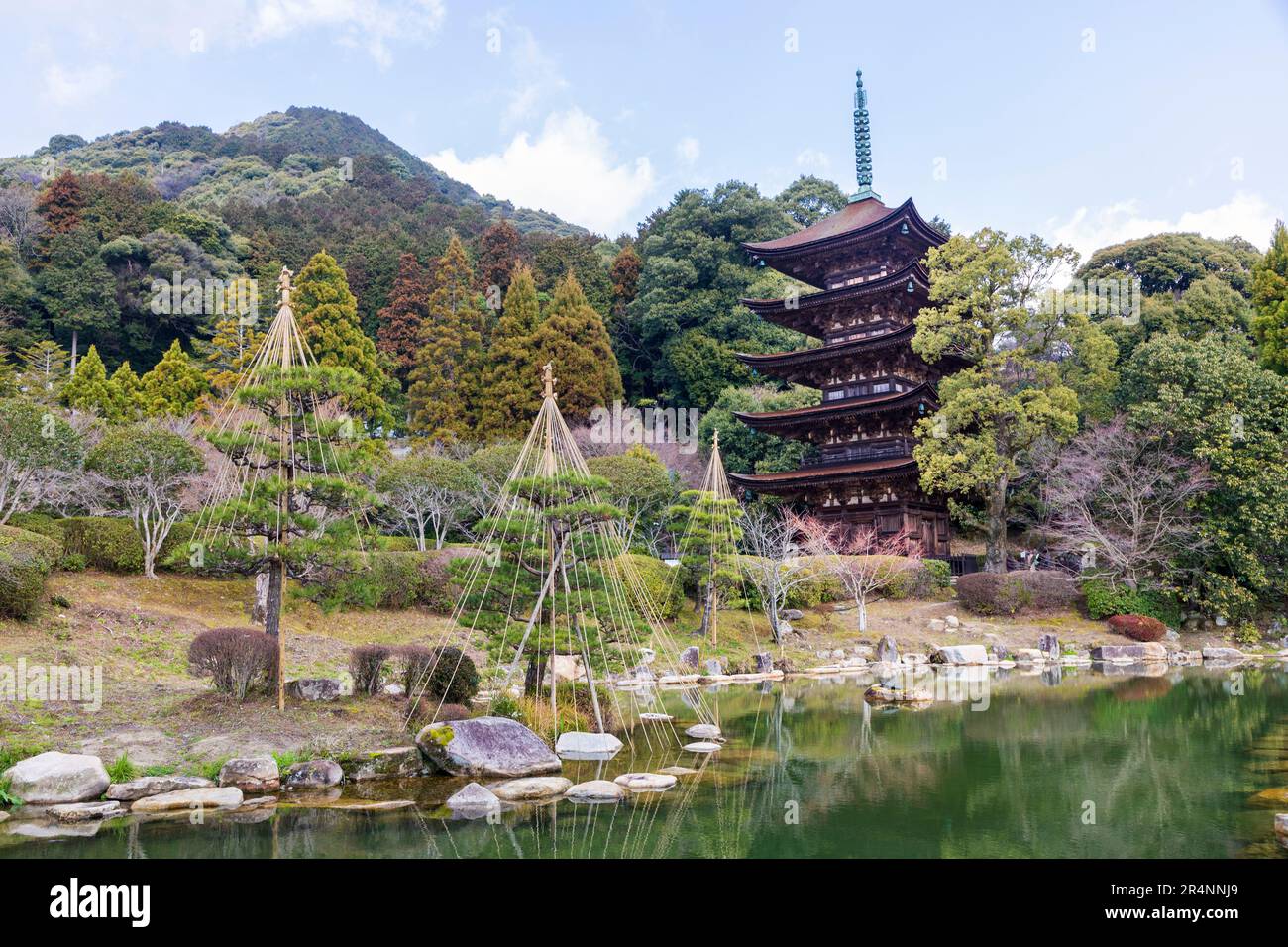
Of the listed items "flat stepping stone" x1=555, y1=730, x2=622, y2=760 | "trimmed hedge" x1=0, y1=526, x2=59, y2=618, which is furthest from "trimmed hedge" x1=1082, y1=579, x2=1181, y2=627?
"trimmed hedge" x1=0, y1=526, x2=59, y2=618

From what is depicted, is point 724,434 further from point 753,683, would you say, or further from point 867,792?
point 867,792

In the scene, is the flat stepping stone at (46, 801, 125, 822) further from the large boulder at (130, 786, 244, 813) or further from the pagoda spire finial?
the pagoda spire finial

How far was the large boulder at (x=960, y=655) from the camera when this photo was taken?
917 inches

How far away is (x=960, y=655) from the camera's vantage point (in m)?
23.3

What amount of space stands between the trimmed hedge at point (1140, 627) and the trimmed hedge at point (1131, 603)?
49cm

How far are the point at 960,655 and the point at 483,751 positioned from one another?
1673cm

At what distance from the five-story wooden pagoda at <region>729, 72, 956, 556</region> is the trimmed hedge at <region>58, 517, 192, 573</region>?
19.8 meters

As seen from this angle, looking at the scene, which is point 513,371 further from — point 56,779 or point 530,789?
point 56,779

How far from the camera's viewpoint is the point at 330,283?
3662 centimetres

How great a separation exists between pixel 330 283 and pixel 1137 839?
3581 cm

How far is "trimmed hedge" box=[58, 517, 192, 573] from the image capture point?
1897 cm

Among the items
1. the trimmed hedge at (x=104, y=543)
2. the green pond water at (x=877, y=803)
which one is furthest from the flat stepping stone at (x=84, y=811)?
the trimmed hedge at (x=104, y=543)

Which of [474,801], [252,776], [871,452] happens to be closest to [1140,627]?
[871,452]

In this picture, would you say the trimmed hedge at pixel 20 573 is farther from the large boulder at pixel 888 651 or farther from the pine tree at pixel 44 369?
the large boulder at pixel 888 651
